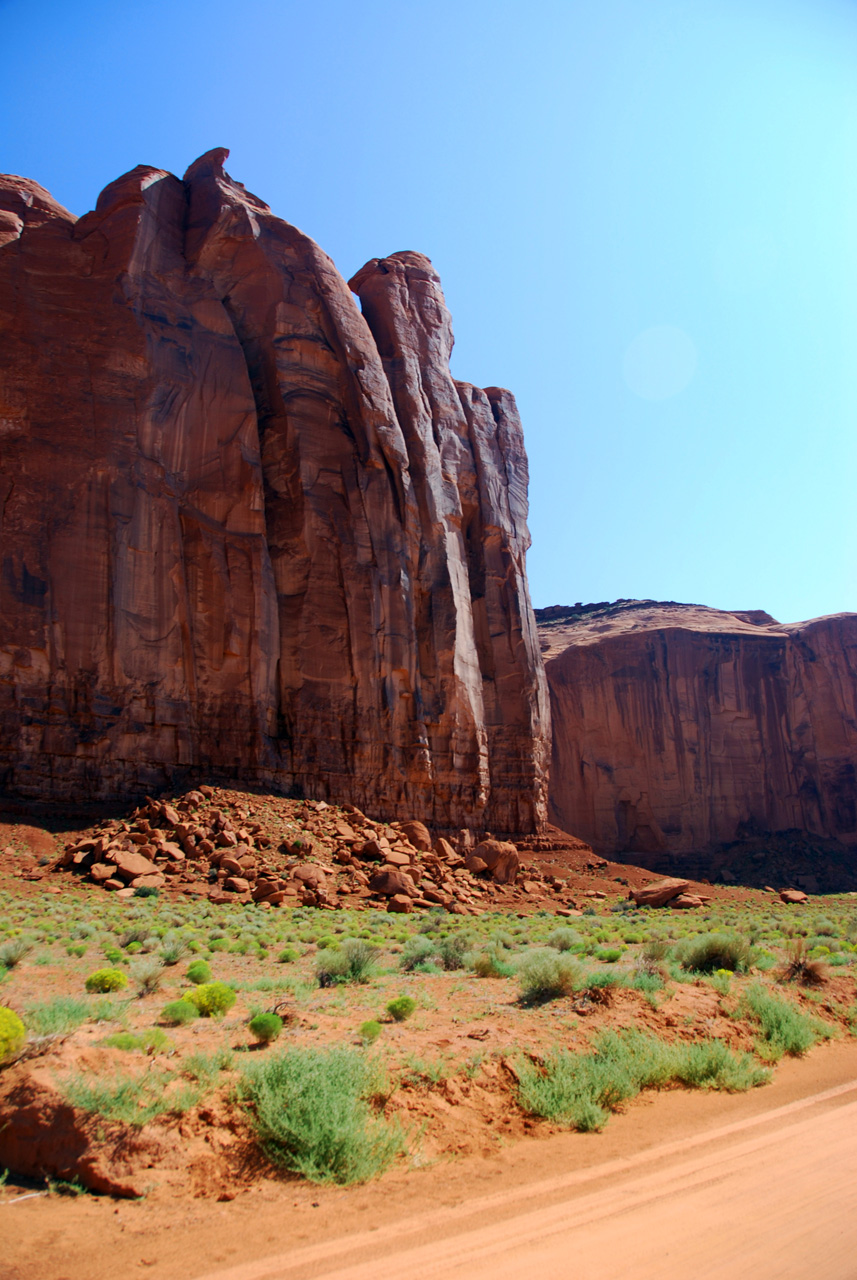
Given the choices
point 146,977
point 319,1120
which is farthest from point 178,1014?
point 319,1120

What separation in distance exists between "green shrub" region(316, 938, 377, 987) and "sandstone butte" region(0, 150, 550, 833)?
50.4 ft

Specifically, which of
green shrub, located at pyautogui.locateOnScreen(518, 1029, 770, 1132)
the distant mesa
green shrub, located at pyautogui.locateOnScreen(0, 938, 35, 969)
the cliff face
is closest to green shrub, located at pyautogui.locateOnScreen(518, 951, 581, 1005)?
green shrub, located at pyautogui.locateOnScreen(518, 1029, 770, 1132)

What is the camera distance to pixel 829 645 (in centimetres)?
5134

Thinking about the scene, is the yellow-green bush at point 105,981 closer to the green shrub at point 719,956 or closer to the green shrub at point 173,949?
the green shrub at point 173,949

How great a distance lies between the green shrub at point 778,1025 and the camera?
352 inches

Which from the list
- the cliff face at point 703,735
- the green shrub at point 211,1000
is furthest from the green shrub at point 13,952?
the cliff face at point 703,735

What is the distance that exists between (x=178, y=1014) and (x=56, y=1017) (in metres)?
1.25

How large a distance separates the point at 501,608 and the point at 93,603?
818 inches

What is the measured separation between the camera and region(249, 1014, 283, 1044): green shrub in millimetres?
7238

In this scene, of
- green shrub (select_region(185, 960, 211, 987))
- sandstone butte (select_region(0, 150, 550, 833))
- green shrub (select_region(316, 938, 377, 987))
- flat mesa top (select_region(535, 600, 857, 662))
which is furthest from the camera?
flat mesa top (select_region(535, 600, 857, 662))

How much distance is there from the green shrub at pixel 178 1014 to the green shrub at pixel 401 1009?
7.28ft

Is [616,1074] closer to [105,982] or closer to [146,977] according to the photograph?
[146,977]

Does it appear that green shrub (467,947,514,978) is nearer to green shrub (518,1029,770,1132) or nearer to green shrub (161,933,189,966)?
green shrub (518,1029,770,1132)

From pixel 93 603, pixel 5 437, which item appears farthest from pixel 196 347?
pixel 93 603
